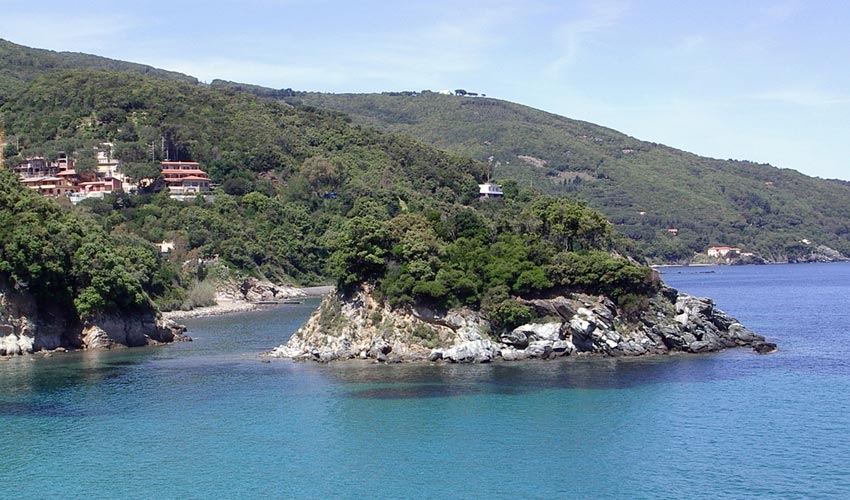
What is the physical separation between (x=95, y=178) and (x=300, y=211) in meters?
26.2

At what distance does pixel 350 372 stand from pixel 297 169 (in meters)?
94.1

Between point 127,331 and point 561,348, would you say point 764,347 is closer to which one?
point 561,348

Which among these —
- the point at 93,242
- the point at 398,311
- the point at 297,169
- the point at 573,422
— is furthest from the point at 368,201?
the point at 573,422

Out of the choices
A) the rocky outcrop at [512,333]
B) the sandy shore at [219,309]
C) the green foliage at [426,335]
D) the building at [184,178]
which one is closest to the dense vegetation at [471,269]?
the rocky outcrop at [512,333]

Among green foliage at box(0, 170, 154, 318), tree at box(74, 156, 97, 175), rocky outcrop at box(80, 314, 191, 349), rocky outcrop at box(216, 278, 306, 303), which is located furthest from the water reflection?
tree at box(74, 156, 97, 175)

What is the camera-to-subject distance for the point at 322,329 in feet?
184

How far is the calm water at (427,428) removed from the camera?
31.8 metres

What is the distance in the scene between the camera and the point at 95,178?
12375 cm

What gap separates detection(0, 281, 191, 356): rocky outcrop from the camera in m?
58.2

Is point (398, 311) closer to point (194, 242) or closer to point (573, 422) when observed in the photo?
point (573, 422)

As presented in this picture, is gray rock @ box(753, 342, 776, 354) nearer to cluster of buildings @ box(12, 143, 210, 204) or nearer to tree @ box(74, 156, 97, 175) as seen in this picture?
cluster of buildings @ box(12, 143, 210, 204)

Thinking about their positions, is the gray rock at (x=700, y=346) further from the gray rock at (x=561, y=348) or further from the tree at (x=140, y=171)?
the tree at (x=140, y=171)

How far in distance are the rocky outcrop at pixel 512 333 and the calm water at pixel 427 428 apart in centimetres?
167

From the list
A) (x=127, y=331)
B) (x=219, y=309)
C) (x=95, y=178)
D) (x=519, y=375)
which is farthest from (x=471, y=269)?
(x=95, y=178)
